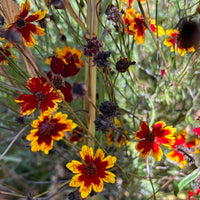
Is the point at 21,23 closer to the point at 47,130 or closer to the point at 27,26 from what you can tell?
the point at 27,26

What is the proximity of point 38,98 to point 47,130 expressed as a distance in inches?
3.5

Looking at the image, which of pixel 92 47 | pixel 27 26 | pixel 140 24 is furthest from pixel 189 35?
pixel 27 26

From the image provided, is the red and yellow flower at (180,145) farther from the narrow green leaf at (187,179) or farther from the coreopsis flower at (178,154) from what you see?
the narrow green leaf at (187,179)

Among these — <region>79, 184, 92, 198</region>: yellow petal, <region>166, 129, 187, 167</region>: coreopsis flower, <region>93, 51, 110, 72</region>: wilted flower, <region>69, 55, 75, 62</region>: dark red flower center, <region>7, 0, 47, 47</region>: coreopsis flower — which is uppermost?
<region>69, 55, 75, 62</region>: dark red flower center

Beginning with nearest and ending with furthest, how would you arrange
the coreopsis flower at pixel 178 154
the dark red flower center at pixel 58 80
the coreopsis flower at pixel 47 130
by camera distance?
the coreopsis flower at pixel 47 130, the dark red flower center at pixel 58 80, the coreopsis flower at pixel 178 154

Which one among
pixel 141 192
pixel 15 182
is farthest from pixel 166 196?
pixel 15 182

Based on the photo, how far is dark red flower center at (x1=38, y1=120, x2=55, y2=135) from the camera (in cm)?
49

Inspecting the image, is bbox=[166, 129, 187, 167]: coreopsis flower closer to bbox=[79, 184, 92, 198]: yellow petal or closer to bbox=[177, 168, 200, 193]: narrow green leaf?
bbox=[177, 168, 200, 193]: narrow green leaf

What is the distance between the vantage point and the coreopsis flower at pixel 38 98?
0.50m

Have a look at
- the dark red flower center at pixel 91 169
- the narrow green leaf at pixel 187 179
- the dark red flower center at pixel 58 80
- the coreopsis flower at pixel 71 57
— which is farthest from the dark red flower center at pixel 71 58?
the narrow green leaf at pixel 187 179

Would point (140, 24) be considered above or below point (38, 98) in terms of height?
above

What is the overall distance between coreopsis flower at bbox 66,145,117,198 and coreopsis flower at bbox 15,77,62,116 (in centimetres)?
13

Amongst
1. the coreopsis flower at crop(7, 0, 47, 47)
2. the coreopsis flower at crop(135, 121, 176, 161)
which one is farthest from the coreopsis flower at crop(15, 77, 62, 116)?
the coreopsis flower at crop(135, 121, 176, 161)

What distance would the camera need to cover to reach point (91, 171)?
0.53 m
